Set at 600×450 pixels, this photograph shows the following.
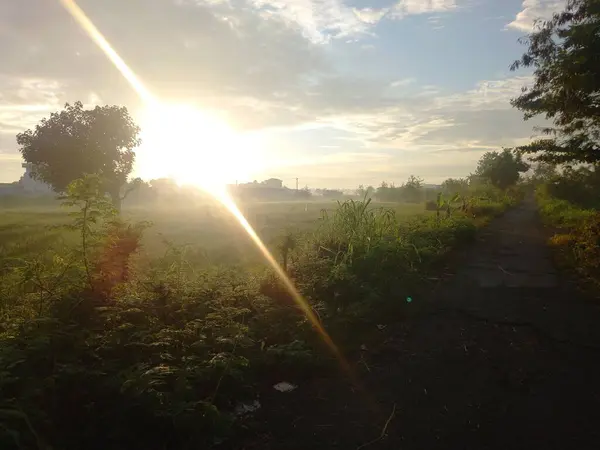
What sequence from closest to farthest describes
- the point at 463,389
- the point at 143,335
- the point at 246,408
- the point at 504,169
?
1. the point at 246,408
2. the point at 463,389
3. the point at 143,335
4. the point at 504,169

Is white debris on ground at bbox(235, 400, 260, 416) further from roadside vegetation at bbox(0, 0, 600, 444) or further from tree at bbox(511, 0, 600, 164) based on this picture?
tree at bbox(511, 0, 600, 164)

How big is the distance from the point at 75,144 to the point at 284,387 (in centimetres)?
3163

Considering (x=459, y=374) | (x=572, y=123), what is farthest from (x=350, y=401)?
(x=572, y=123)

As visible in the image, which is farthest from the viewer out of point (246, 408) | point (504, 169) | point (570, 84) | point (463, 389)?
point (504, 169)

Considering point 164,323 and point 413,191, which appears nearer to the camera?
point 164,323

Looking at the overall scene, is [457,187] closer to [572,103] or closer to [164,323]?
[572,103]

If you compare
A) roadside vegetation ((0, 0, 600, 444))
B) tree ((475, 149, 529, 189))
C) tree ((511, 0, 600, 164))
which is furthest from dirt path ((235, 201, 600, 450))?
tree ((475, 149, 529, 189))

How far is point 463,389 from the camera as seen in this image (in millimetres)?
3951

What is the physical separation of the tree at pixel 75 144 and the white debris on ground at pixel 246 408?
2793 cm

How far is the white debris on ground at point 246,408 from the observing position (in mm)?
3580

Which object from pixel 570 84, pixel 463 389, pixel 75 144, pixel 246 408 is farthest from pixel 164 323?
pixel 75 144

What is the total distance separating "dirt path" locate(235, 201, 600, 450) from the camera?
10.5 feet

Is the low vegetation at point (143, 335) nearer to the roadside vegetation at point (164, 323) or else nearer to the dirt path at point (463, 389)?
the roadside vegetation at point (164, 323)

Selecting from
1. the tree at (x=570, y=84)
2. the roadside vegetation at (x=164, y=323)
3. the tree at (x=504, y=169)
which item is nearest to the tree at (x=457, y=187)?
the tree at (x=504, y=169)
